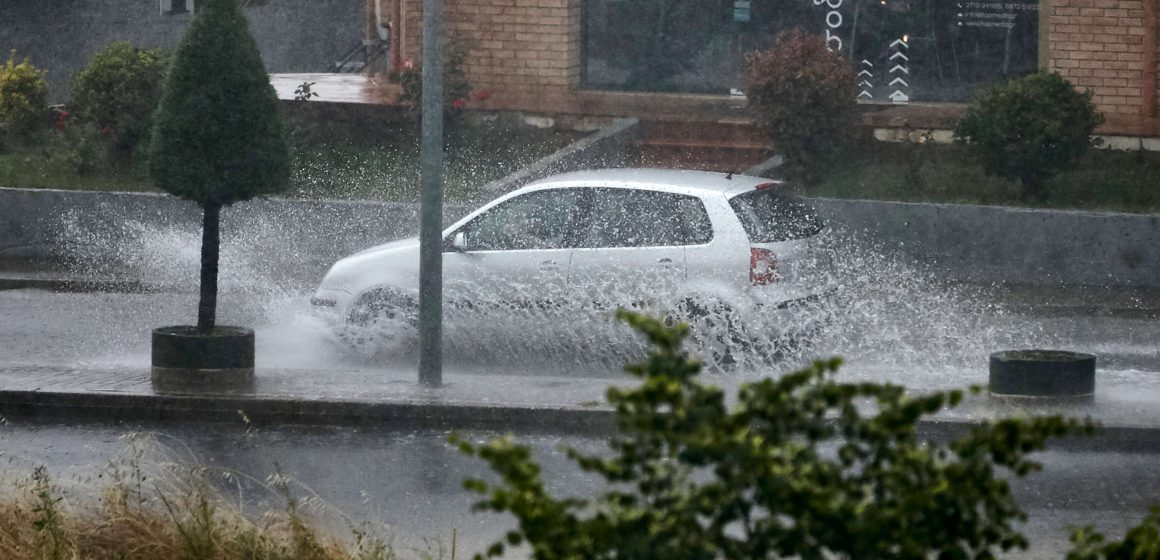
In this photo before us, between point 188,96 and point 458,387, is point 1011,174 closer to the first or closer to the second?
point 458,387

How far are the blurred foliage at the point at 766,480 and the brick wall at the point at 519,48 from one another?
1796 cm

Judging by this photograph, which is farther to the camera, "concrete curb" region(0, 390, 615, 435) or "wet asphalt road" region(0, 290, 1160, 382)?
"wet asphalt road" region(0, 290, 1160, 382)

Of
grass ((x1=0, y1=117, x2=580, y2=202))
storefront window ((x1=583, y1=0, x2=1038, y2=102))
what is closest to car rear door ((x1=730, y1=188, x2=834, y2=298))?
grass ((x1=0, y1=117, x2=580, y2=202))

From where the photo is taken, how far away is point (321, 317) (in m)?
12.4

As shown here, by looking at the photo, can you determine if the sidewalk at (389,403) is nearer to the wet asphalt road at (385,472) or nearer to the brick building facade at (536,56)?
the wet asphalt road at (385,472)

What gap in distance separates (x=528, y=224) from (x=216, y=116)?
2456 mm

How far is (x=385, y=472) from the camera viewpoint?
8.61 m

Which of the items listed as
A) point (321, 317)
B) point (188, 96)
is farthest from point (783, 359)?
point (188, 96)

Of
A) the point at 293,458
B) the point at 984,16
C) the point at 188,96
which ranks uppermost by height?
the point at 984,16

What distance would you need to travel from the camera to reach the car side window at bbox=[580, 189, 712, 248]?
11250 millimetres

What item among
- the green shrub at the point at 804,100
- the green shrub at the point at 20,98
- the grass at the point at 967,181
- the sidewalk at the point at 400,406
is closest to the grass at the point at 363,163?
the green shrub at the point at 20,98

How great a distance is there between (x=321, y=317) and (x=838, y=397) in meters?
9.68

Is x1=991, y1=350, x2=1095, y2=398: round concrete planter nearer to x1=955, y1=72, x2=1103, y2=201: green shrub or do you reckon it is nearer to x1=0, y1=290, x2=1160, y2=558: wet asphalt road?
x1=0, y1=290, x2=1160, y2=558: wet asphalt road

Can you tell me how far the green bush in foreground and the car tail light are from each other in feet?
26.2
